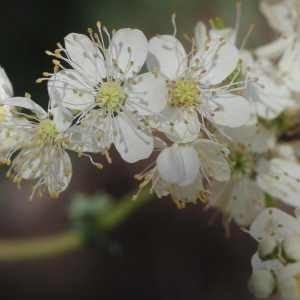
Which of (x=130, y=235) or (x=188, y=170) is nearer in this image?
(x=188, y=170)

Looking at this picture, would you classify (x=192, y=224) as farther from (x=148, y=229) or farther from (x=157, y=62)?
(x=157, y=62)

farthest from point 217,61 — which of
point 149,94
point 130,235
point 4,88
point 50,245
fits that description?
point 130,235

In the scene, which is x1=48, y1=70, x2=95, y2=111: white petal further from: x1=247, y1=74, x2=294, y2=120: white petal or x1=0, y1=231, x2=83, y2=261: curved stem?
x1=0, y1=231, x2=83, y2=261: curved stem

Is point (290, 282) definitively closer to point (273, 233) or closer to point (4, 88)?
point (273, 233)

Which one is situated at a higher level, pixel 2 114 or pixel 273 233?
pixel 2 114

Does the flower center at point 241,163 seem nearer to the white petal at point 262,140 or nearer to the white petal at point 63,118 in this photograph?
the white petal at point 262,140

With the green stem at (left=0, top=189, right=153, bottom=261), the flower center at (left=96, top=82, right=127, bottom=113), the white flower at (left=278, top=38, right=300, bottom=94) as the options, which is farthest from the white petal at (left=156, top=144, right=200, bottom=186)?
the green stem at (left=0, top=189, right=153, bottom=261)
